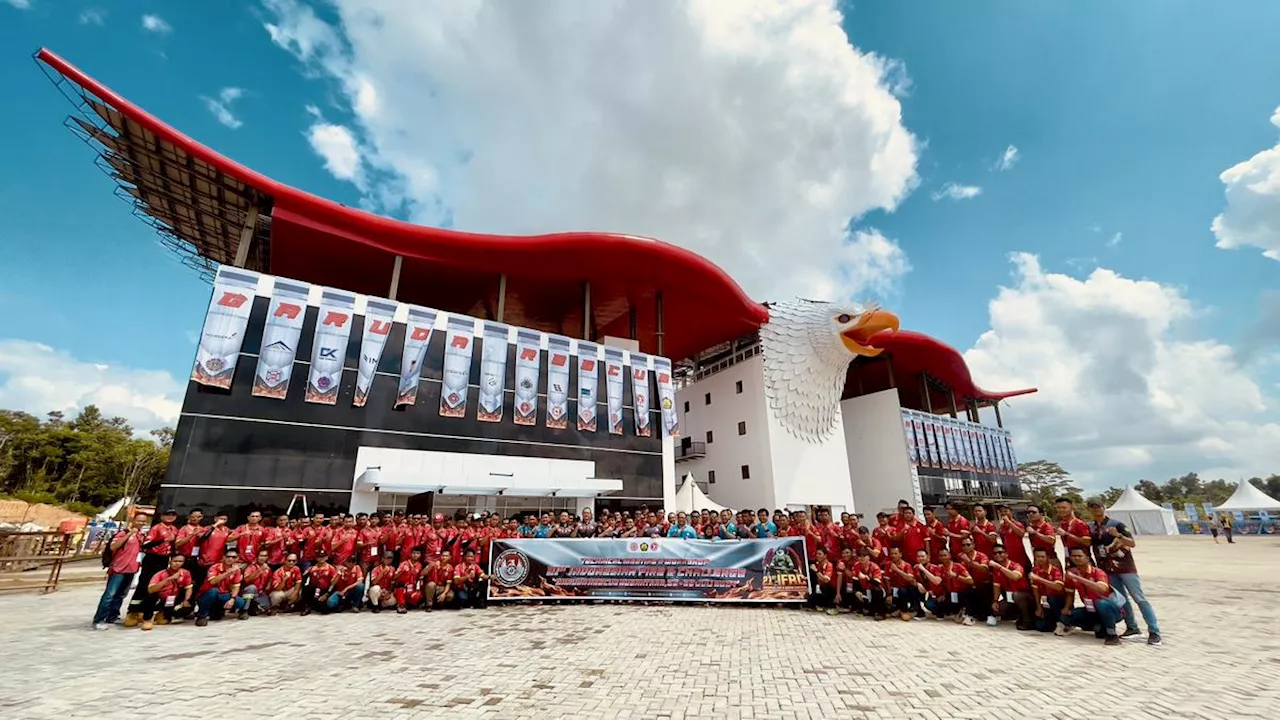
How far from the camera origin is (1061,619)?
22.6ft

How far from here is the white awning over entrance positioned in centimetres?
1545

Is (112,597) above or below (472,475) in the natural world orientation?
below

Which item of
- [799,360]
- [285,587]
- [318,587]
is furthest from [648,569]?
[799,360]

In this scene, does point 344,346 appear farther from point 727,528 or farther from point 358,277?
point 727,528

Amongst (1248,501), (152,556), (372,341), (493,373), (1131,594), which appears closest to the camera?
(1131,594)

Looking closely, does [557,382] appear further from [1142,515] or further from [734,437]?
[1142,515]

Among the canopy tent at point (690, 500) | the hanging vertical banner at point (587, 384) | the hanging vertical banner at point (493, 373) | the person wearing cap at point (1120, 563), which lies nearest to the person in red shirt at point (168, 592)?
the hanging vertical banner at point (493, 373)

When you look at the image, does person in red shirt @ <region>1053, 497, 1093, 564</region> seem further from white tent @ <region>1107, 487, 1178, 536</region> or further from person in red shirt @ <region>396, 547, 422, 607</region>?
white tent @ <region>1107, 487, 1178, 536</region>

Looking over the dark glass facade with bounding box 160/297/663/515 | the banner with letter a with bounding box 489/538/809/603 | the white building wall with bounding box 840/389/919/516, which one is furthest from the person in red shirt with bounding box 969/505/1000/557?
the white building wall with bounding box 840/389/919/516

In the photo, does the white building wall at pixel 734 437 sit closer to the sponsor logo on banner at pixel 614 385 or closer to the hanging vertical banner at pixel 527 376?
the sponsor logo on banner at pixel 614 385

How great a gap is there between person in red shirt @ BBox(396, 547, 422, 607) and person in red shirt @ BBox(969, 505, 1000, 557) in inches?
361

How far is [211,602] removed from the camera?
26.0 feet

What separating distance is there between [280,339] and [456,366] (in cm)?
507

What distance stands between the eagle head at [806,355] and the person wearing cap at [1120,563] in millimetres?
18679
